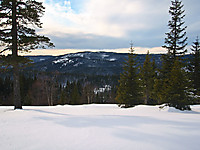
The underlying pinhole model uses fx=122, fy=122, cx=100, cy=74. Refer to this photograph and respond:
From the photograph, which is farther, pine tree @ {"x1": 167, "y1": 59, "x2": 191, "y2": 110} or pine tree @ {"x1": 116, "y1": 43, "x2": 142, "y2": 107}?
pine tree @ {"x1": 116, "y1": 43, "x2": 142, "y2": 107}

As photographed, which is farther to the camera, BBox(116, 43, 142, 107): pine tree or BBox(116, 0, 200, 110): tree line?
BBox(116, 43, 142, 107): pine tree

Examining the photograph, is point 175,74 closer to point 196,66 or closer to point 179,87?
point 179,87

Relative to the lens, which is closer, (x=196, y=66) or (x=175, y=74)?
(x=175, y=74)

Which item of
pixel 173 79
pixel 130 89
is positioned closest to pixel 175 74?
pixel 173 79

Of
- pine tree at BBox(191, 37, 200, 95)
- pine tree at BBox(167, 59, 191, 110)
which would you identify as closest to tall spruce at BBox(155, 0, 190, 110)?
pine tree at BBox(167, 59, 191, 110)

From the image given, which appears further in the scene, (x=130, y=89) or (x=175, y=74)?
(x=130, y=89)

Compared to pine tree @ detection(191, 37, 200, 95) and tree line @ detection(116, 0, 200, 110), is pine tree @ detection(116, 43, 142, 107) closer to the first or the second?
tree line @ detection(116, 0, 200, 110)

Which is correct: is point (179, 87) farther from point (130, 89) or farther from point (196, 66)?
point (196, 66)

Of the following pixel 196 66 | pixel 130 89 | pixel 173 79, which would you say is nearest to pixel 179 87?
pixel 173 79

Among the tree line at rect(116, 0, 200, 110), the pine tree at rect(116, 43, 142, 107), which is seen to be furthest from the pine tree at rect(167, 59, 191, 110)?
the pine tree at rect(116, 43, 142, 107)

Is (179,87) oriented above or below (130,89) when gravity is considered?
above

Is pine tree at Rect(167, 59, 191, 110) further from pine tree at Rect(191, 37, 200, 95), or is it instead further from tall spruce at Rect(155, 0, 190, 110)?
pine tree at Rect(191, 37, 200, 95)

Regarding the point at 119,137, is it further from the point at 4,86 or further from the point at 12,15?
the point at 4,86

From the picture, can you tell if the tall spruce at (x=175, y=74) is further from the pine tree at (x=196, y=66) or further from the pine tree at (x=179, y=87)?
the pine tree at (x=196, y=66)
